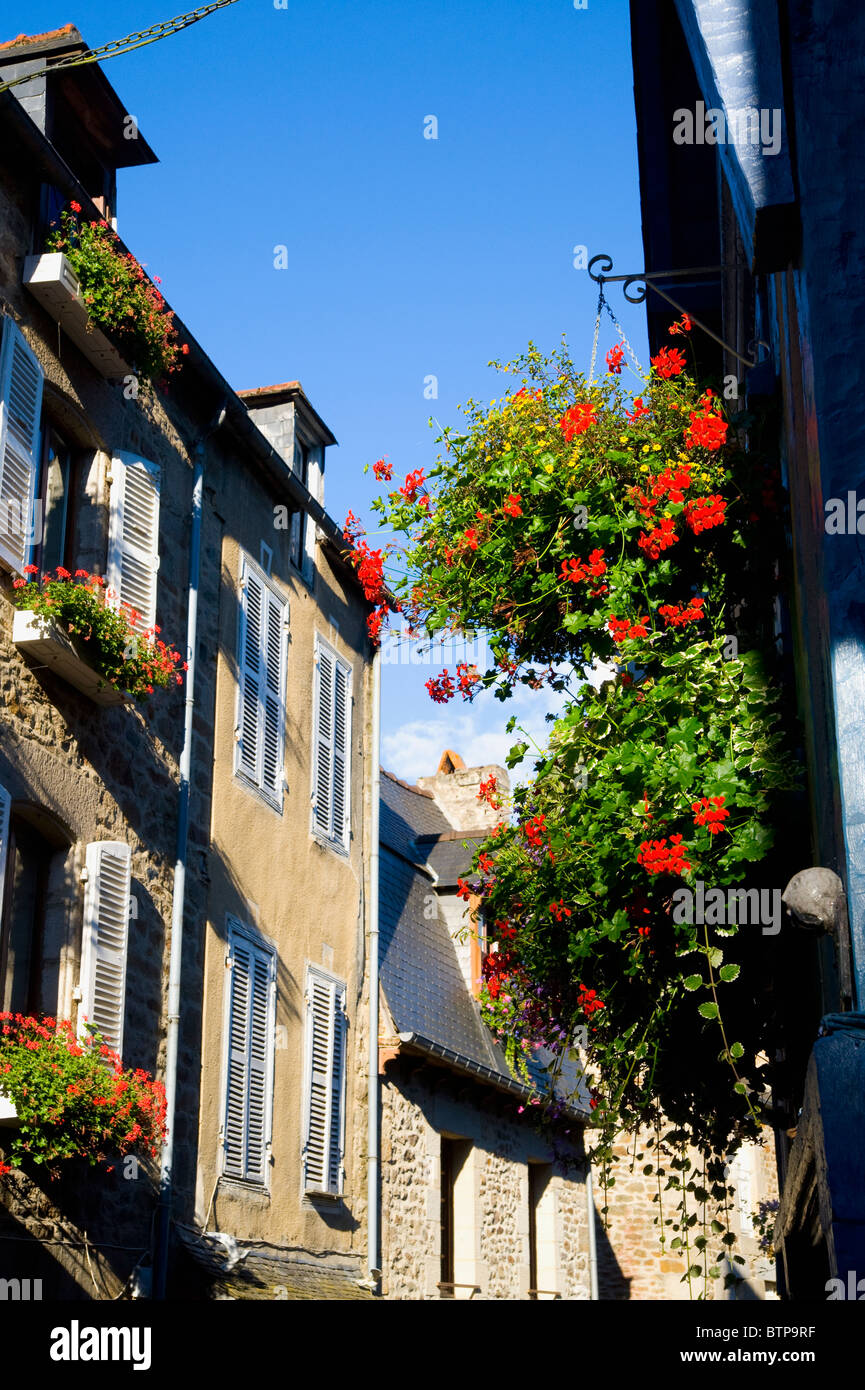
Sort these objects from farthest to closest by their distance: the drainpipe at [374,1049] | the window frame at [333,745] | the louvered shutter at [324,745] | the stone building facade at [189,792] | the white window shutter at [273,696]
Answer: the louvered shutter at [324,745]
the window frame at [333,745]
the drainpipe at [374,1049]
the white window shutter at [273,696]
the stone building facade at [189,792]

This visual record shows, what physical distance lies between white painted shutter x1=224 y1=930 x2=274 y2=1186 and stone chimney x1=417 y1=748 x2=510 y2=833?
7.62 meters

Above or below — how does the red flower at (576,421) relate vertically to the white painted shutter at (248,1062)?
above

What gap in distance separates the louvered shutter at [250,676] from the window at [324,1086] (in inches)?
75.6

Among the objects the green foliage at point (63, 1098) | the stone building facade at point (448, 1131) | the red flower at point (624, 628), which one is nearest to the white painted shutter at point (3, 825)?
the green foliage at point (63, 1098)

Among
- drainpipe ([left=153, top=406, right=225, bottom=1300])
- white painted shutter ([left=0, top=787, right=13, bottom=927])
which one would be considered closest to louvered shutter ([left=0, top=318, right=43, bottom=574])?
white painted shutter ([left=0, top=787, right=13, bottom=927])

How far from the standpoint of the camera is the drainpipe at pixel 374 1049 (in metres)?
12.0

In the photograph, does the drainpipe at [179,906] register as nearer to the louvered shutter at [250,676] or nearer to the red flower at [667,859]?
the louvered shutter at [250,676]

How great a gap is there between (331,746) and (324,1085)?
9.92ft

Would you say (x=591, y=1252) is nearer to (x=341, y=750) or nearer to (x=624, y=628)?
(x=341, y=750)

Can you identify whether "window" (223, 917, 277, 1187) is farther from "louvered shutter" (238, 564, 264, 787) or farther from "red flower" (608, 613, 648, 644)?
"red flower" (608, 613, 648, 644)

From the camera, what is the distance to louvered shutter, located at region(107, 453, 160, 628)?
29.9ft

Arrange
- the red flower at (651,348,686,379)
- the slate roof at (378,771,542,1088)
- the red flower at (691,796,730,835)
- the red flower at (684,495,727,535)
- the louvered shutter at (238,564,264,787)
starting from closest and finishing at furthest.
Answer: the red flower at (691,796,730,835) < the red flower at (684,495,727,535) < the red flower at (651,348,686,379) < the louvered shutter at (238,564,264,787) < the slate roof at (378,771,542,1088)

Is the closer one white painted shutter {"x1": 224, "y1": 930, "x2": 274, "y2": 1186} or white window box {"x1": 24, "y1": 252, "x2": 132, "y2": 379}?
white window box {"x1": 24, "y1": 252, "x2": 132, "y2": 379}

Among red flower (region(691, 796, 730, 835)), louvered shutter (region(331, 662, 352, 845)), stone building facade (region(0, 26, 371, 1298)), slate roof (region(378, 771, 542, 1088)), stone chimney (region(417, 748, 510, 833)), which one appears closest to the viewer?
red flower (region(691, 796, 730, 835))
